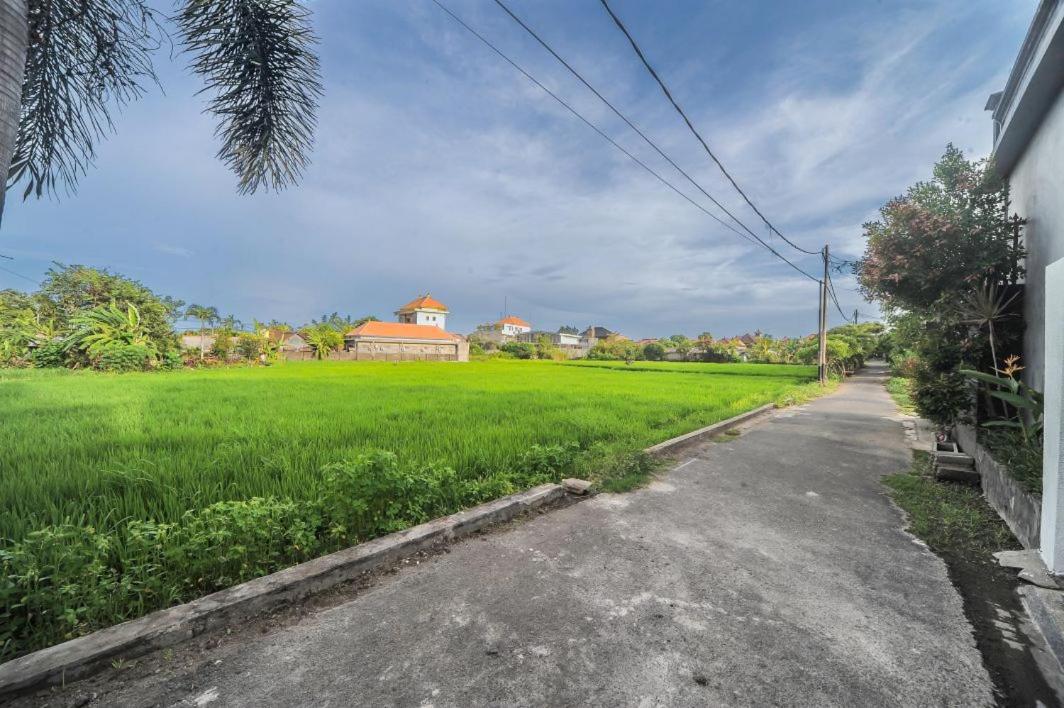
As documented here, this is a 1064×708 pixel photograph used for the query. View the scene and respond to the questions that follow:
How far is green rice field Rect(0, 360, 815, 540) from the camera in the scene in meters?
3.09

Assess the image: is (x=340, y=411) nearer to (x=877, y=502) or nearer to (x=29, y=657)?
(x=29, y=657)

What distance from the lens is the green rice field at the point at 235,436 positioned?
3.09 meters

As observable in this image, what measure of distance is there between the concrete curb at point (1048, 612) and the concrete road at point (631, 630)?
0.29m

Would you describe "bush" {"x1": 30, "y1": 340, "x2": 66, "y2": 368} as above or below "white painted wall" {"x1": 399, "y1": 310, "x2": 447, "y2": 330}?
below

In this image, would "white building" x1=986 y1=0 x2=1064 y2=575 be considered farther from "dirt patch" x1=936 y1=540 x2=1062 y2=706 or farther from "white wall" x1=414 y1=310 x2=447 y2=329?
"white wall" x1=414 y1=310 x2=447 y2=329

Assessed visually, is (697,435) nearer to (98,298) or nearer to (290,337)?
(98,298)

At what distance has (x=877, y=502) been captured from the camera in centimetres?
394

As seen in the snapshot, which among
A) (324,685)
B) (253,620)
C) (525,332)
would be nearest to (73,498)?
(253,620)

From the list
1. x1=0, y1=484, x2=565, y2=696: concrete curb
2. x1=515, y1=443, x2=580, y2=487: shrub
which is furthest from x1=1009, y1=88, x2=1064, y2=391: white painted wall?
x1=0, y1=484, x2=565, y2=696: concrete curb

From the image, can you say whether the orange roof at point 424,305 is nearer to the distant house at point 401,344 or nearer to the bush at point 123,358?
the distant house at point 401,344

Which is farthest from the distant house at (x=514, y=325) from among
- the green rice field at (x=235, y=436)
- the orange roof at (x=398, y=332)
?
the green rice field at (x=235, y=436)

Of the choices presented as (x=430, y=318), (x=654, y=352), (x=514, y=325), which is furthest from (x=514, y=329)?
(x=654, y=352)

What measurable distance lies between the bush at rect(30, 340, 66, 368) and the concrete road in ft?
75.1

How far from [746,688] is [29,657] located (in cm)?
275
